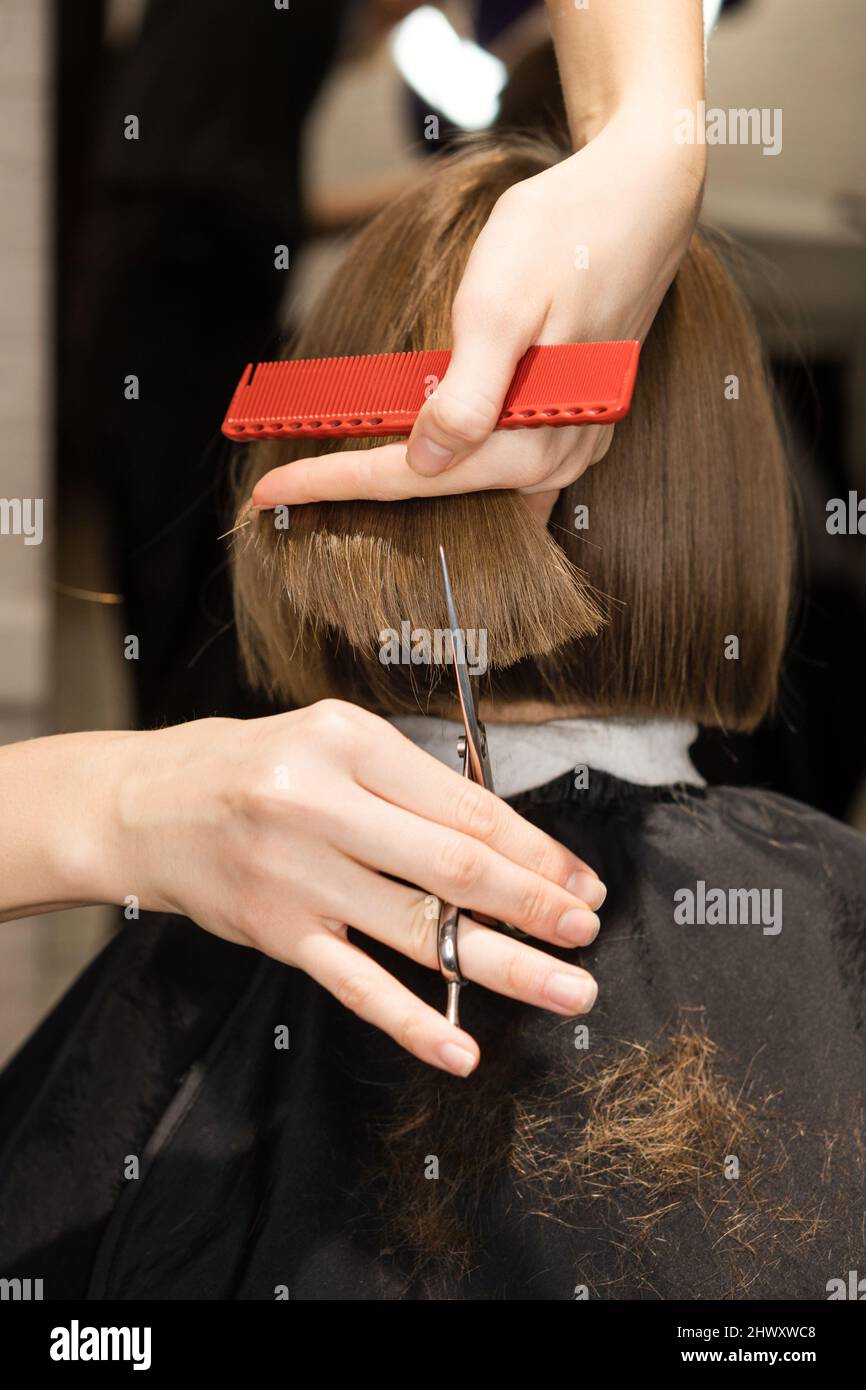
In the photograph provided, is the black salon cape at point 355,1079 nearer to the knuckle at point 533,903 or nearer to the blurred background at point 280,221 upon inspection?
the knuckle at point 533,903

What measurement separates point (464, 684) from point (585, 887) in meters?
0.12

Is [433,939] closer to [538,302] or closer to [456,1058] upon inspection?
[456,1058]

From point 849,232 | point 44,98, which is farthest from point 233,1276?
point 44,98

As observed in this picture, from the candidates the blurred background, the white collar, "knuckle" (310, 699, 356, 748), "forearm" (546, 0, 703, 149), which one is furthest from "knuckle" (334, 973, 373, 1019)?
the blurred background

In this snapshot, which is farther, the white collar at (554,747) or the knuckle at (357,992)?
the white collar at (554,747)

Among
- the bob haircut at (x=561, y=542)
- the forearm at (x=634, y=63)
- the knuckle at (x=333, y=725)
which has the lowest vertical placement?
the knuckle at (x=333, y=725)

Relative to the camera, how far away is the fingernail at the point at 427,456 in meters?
0.56

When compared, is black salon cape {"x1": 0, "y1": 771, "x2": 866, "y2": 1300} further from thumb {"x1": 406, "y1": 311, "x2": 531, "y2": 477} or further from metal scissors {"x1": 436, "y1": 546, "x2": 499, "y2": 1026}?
thumb {"x1": 406, "y1": 311, "x2": 531, "y2": 477}

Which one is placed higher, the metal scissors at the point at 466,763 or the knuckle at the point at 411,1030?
the metal scissors at the point at 466,763

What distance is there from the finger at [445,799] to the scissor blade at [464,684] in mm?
44

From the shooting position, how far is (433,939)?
0.53 metres

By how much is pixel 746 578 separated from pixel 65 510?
1324 millimetres

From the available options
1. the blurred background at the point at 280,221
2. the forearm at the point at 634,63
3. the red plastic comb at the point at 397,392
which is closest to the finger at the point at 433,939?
the red plastic comb at the point at 397,392
